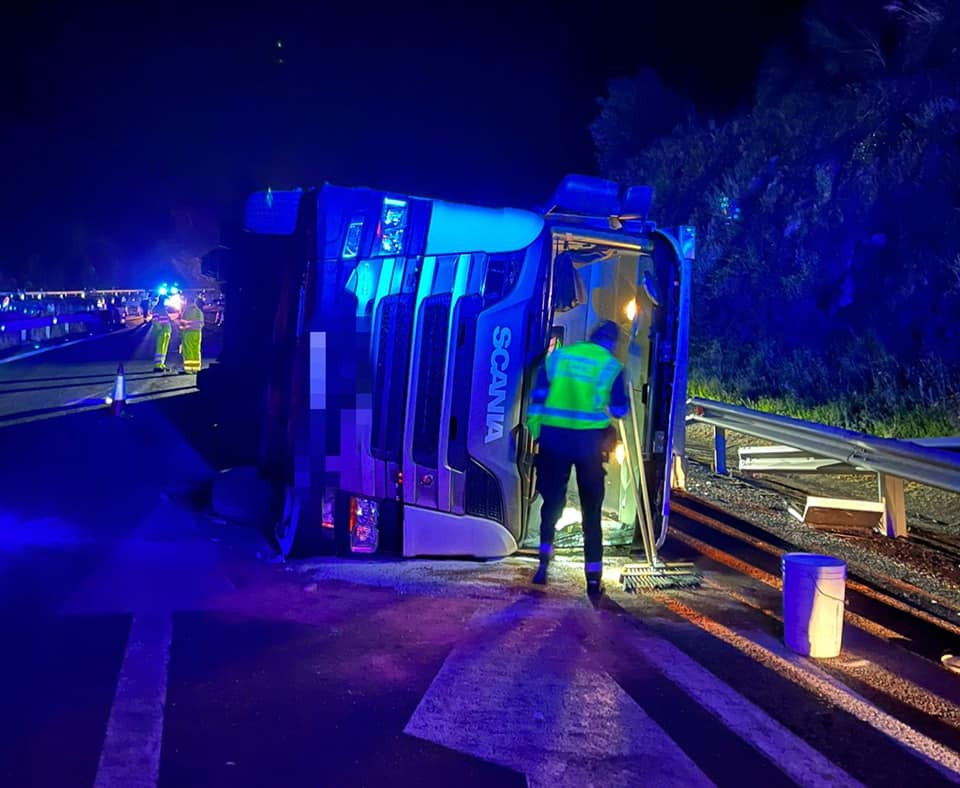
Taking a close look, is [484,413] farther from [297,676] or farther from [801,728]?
[801,728]

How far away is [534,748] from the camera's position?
3.98 meters

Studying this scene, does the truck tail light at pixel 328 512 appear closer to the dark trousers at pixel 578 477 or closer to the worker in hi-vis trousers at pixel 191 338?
the dark trousers at pixel 578 477

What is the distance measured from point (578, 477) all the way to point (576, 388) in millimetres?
646

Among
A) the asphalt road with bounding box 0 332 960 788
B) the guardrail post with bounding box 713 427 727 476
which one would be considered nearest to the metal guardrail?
the guardrail post with bounding box 713 427 727 476

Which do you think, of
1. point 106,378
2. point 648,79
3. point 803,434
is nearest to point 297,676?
point 803,434

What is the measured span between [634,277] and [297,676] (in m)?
3.88

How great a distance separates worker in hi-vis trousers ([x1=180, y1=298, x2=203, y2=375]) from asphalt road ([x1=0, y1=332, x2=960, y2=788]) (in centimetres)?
1440

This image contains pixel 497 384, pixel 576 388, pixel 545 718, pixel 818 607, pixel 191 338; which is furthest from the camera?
pixel 191 338

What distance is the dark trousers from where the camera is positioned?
621 centimetres

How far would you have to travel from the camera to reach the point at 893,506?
831 centimetres

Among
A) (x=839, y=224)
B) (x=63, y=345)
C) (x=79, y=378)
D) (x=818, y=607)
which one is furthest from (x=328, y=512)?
(x=63, y=345)

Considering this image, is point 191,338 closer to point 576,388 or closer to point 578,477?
point 578,477

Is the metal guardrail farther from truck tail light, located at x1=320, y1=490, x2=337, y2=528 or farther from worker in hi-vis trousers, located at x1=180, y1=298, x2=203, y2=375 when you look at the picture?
worker in hi-vis trousers, located at x1=180, y1=298, x2=203, y2=375

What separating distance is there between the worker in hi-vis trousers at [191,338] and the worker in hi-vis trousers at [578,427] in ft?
53.4
